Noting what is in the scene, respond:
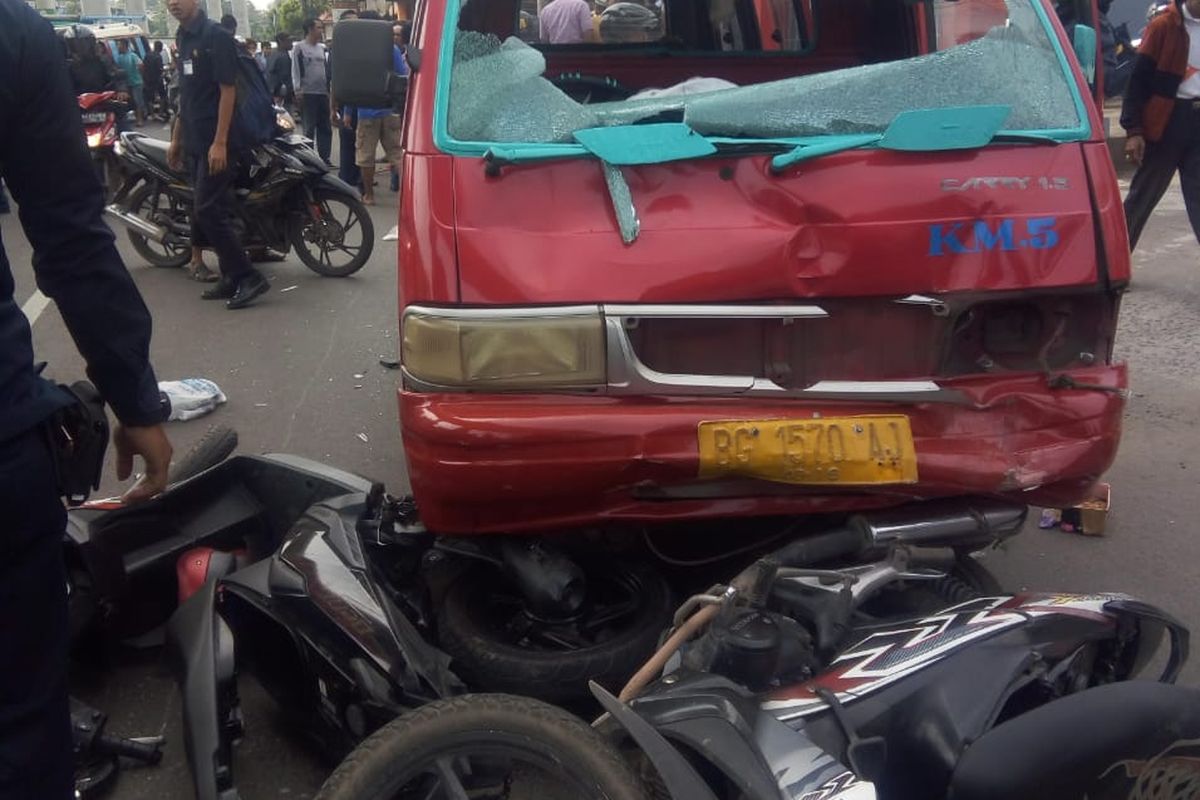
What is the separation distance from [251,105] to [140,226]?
1.49 meters

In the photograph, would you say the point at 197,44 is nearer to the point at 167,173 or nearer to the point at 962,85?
the point at 167,173

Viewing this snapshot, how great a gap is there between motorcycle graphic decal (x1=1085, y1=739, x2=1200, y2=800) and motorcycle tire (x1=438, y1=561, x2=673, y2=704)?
1.08 meters

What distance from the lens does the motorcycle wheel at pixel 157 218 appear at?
8.15 metres

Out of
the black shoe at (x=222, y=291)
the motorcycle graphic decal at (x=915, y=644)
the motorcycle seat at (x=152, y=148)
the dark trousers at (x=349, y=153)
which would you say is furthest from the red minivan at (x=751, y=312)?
the dark trousers at (x=349, y=153)

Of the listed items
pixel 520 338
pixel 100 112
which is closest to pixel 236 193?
pixel 100 112

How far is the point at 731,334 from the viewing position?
8.91ft

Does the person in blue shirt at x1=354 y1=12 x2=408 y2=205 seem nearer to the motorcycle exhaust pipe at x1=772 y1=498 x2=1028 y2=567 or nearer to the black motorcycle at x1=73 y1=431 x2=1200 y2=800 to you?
the black motorcycle at x1=73 y1=431 x2=1200 y2=800

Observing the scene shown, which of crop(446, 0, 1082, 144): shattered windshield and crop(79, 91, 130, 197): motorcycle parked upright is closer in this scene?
crop(446, 0, 1082, 144): shattered windshield

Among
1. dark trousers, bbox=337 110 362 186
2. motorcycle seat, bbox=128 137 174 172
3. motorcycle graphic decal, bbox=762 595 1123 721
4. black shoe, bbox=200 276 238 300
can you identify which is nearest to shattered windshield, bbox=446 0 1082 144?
motorcycle graphic decal, bbox=762 595 1123 721

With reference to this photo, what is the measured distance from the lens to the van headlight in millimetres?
2578

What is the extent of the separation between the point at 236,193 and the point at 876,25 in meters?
4.82

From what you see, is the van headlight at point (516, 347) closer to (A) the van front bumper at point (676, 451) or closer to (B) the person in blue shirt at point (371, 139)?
(A) the van front bumper at point (676, 451)

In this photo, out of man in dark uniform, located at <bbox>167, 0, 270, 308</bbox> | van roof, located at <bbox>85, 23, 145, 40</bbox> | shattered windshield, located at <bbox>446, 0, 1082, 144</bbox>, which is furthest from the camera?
van roof, located at <bbox>85, 23, 145, 40</bbox>

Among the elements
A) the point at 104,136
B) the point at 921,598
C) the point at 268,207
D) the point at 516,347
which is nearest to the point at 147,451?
the point at 516,347
